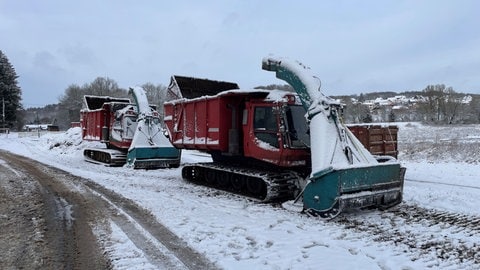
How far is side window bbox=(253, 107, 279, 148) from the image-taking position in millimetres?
9242

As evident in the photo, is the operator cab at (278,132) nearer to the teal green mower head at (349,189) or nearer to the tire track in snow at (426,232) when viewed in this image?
the teal green mower head at (349,189)

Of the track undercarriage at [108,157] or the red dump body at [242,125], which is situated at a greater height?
the red dump body at [242,125]

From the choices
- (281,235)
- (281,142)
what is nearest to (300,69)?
(281,142)

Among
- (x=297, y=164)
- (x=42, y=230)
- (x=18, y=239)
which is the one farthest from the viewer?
(x=297, y=164)

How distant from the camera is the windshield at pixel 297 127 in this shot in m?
9.15

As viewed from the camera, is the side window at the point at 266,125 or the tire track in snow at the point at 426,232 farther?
the side window at the point at 266,125

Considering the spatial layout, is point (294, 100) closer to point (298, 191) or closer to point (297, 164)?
point (297, 164)

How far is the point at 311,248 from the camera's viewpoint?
5699 mm

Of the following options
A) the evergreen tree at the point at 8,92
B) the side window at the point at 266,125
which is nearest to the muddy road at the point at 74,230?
the side window at the point at 266,125

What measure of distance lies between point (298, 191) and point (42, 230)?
199 inches

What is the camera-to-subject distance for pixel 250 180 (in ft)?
32.4

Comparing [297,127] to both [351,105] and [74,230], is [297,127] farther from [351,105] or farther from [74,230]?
[351,105]

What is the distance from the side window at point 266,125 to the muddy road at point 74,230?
3.05 meters

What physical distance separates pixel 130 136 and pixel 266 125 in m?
10.3
